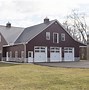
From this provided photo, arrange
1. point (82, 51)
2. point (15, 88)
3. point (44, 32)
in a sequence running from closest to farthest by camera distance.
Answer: point (15, 88)
point (44, 32)
point (82, 51)

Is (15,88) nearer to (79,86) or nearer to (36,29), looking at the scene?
(79,86)

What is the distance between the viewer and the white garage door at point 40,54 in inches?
1548

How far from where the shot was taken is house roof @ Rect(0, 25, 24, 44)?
4447 centimetres

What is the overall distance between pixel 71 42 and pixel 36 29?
6.34 meters

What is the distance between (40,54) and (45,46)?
1.54 meters

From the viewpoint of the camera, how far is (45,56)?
40.1 metres

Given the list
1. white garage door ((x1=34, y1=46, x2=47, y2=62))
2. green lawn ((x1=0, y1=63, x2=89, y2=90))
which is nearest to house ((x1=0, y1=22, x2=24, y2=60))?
white garage door ((x1=34, y1=46, x2=47, y2=62))

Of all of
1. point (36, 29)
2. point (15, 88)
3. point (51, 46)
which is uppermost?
point (36, 29)

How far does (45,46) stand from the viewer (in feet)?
132

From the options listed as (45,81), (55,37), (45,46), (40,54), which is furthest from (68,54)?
(45,81)

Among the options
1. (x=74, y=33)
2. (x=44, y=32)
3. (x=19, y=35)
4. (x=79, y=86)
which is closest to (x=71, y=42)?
(x=44, y=32)

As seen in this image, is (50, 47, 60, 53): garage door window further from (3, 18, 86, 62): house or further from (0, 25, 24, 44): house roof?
(0, 25, 24, 44): house roof

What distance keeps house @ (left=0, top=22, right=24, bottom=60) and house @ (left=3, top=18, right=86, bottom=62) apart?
2.50 feet

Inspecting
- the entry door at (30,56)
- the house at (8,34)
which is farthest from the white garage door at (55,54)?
the house at (8,34)
